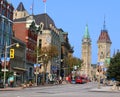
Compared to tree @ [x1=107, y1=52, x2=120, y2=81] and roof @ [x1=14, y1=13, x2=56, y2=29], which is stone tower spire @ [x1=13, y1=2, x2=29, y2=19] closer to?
roof @ [x1=14, y1=13, x2=56, y2=29]

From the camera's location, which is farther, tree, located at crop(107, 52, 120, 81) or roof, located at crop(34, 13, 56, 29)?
roof, located at crop(34, 13, 56, 29)

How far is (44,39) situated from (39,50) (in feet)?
81.4

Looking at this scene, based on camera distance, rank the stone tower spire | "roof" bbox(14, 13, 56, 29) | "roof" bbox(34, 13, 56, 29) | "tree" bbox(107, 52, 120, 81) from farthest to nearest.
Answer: the stone tower spire
"roof" bbox(14, 13, 56, 29)
"roof" bbox(34, 13, 56, 29)
"tree" bbox(107, 52, 120, 81)

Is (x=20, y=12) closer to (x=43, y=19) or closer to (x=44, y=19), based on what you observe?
(x=43, y=19)

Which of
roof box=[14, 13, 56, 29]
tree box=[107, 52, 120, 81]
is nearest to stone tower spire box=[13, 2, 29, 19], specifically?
roof box=[14, 13, 56, 29]

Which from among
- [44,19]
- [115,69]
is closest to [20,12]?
[44,19]

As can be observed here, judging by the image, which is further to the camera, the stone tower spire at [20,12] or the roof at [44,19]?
the stone tower spire at [20,12]

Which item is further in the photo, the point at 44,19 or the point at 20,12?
the point at 20,12

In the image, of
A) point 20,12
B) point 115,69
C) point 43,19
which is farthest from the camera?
point 20,12

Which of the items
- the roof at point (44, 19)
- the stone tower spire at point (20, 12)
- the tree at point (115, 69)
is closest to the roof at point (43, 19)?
the roof at point (44, 19)

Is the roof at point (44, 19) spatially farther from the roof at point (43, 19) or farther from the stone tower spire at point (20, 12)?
the stone tower spire at point (20, 12)

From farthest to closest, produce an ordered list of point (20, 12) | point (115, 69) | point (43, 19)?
point (20, 12), point (43, 19), point (115, 69)

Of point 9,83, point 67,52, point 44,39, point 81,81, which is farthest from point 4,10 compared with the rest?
point 67,52

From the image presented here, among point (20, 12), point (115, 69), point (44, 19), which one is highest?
point (20, 12)
